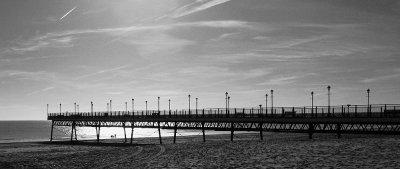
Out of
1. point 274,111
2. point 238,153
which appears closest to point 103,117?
point 274,111

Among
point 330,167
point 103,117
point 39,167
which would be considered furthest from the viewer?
point 103,117

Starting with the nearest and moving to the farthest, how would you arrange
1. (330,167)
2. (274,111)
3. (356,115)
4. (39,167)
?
1. (330,167)
2. (39,167)
3. (356,115)
4. (274,111)

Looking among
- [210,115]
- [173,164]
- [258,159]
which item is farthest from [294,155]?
[210,115]

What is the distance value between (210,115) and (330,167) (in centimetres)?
3805

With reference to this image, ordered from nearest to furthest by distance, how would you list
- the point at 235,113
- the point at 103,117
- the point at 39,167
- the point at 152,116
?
the point at 39,167, the point at 235,113, the point at 152,116, the point at 103,117

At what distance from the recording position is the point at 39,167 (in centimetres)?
2820

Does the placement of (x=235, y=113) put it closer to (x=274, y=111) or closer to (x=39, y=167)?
(x=274, y=111)

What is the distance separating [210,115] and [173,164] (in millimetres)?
33748

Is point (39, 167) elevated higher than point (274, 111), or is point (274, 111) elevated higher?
point (274, 111)

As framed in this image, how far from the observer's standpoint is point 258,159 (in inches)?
864

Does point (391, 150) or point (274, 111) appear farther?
point (274, 111)

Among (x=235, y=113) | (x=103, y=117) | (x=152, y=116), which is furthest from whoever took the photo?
(x=103, y=117)

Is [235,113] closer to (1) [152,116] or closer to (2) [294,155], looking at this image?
(1) [152,116]

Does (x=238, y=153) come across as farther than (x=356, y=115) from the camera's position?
No
